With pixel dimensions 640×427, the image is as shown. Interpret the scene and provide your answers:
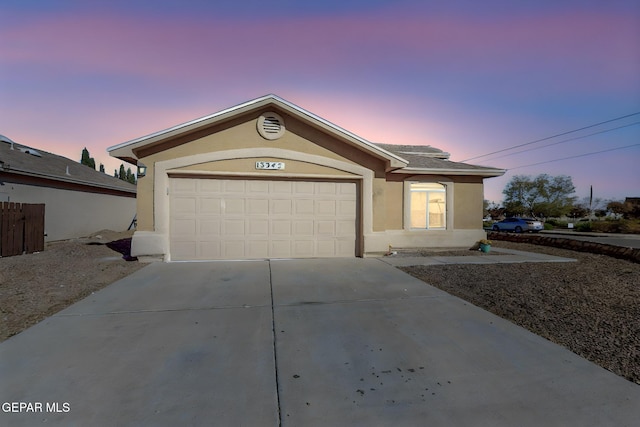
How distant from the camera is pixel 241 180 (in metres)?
9.09

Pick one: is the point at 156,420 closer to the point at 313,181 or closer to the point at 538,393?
the point at 538,393

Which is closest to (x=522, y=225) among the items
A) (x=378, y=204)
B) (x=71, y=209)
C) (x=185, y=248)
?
(x=378, y=204)

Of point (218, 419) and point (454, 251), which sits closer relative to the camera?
point (218, 419)

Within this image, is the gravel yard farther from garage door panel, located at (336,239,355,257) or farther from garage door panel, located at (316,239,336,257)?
garage door panel, located at (316,239,336,257)

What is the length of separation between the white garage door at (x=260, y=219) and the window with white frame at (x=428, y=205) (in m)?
3.15

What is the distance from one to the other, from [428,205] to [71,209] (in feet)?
56.1

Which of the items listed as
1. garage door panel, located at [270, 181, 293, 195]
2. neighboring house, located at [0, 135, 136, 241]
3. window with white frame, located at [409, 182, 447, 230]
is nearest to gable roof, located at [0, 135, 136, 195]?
neighboring house, located at [0, 135, 136, 241]

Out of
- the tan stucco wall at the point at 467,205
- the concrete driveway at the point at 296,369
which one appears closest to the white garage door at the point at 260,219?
the concrete driveway at the point at 296,369

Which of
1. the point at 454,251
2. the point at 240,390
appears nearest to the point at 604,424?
the point at 240,390

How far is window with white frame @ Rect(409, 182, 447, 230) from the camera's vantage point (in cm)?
1153

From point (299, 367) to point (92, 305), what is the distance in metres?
4.01

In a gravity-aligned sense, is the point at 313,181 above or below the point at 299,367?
above

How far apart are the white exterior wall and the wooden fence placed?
6.76 ft

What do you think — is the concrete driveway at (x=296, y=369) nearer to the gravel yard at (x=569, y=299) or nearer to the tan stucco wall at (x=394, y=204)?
the gravel yard at (x=569, y=299)
